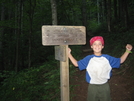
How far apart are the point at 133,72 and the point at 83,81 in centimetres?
211

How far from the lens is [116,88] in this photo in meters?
4.59

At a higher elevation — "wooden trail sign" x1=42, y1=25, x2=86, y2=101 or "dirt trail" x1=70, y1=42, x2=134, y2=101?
"wooden trail sign" x1=42, y1=25, x2=86, y2=101

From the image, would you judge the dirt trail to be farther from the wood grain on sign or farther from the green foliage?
the wood grain on sign

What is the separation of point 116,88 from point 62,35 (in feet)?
11.0

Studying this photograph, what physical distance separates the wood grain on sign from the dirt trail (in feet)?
8.10

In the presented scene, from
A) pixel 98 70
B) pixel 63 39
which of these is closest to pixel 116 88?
pixel 98 70

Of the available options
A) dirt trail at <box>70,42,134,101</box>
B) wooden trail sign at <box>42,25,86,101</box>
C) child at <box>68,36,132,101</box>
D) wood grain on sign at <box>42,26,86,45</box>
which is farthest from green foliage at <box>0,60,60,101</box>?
wood grain on sign at <box>42,26,86,45</box>

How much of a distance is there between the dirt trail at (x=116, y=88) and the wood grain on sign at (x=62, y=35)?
8.10ft

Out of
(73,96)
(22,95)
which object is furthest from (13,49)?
(73,96)

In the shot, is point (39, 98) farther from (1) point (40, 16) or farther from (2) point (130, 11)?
(2) point (130, 11)

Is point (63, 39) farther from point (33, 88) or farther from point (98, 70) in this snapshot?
point (33, 88)

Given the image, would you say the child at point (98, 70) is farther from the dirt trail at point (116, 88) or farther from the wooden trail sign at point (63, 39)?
the dirt trail at point (116, 88)

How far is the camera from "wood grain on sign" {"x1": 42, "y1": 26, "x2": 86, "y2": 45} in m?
2.50

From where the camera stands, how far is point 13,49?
43.8ft
